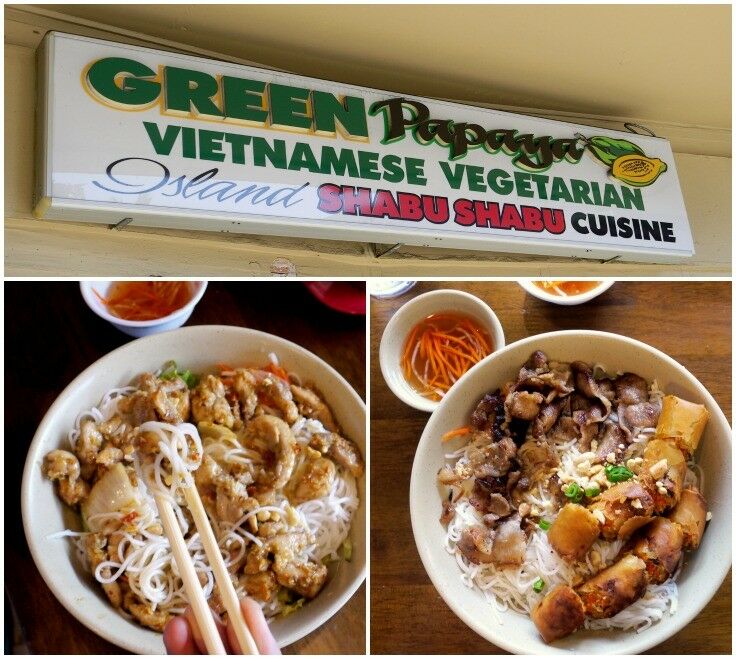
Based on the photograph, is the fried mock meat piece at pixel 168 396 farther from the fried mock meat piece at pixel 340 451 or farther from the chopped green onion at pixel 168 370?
the fried mock meat piece at pixel 340 451

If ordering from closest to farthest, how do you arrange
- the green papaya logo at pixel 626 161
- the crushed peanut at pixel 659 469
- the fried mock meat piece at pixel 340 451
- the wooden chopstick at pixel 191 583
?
the wooden chopstick at pixel 191 583, the crushed peanut at pixel 659 469, the fried mock meat piece at pixel 340 451, the green papaya logo at pixel 626 161

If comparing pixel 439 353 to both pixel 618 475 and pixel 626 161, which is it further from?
pixel 626 161

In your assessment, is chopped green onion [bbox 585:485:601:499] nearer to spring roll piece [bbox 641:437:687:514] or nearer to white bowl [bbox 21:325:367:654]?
spring roll piece [bbox 641:437:687:514]

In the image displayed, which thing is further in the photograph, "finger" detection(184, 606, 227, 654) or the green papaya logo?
the green papaya logo

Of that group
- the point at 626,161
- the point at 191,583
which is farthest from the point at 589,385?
the point at 191,583

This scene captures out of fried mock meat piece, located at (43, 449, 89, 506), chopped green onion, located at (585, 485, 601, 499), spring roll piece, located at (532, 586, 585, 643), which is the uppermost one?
fried mock meat piece, located at (43, 449, 89, 506)

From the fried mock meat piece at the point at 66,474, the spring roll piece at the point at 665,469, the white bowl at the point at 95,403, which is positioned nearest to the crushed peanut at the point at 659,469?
the spring roll piece at the point at 665,469

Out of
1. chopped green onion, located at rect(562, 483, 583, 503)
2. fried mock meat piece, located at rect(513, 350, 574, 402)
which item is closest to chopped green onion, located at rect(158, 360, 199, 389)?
fried mock meat piece, located at rect(513, 350, 574, 402)
